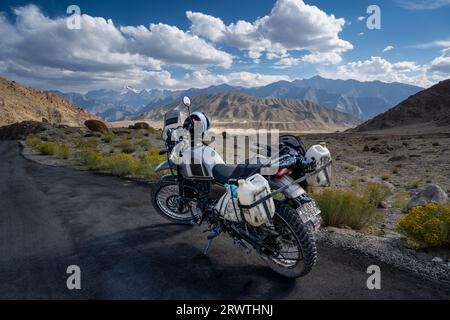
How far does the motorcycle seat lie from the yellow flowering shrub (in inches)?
112

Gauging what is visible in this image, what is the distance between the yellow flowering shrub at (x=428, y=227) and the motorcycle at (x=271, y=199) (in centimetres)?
202

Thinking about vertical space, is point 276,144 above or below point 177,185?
above

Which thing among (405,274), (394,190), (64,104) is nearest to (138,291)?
(405,274)

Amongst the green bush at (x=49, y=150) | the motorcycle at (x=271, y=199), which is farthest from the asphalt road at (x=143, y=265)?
the green bush at (x=49, y=150)

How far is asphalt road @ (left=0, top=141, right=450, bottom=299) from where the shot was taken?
4.00 m

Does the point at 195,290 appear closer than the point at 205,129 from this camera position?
Yes

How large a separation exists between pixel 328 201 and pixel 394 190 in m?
8.94

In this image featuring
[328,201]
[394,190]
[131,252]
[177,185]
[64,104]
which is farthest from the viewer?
[64,104]

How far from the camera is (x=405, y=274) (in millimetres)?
4430

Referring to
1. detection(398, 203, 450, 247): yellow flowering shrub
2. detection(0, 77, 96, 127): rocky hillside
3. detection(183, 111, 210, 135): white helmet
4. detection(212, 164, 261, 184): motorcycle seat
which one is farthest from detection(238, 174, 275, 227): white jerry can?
detection(0, 77, 96, 127): rocky hillside

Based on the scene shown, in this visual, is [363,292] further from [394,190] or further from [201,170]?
[394,190]

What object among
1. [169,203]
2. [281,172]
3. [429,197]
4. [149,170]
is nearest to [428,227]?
[281,172]

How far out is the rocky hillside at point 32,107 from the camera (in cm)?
9869

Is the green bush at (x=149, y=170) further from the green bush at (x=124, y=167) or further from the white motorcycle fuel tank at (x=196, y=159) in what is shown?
the white motorcycle fuel tank at (x=196, y=159)
